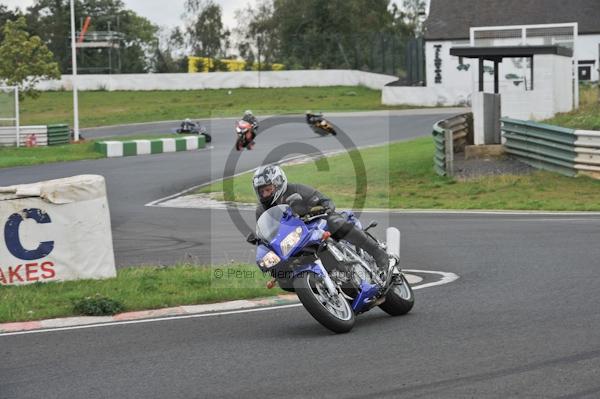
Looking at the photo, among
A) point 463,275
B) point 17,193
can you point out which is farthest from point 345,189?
point 17,193

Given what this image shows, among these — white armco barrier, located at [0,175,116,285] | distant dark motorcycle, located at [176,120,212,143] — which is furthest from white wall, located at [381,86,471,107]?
white armco barrier, located at [0,175,116,285]

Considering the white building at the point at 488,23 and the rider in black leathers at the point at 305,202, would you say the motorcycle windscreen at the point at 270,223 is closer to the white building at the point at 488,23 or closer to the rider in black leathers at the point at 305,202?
the rider in black leathers at the point at 305,202

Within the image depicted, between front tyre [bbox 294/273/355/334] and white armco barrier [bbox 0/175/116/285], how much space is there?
12.5ft

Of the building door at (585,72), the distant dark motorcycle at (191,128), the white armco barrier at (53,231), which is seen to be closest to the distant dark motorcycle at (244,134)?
the distant dark motorcycle at (191,128)

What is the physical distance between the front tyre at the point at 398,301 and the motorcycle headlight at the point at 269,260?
138 centimetres

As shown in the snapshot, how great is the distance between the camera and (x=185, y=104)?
58.6m

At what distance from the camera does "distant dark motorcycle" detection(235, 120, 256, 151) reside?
107 ft

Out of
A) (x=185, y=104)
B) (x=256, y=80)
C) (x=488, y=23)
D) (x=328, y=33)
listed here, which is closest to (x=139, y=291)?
(x=185, y=104)

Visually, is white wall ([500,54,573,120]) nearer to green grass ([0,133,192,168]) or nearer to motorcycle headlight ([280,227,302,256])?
green grass ([0,133,192,168])

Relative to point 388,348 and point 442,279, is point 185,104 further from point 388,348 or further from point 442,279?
point 388,348

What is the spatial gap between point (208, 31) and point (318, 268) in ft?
268

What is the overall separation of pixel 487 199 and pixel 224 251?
8657 mm

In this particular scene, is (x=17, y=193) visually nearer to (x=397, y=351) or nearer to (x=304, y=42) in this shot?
(x=397, y=351)

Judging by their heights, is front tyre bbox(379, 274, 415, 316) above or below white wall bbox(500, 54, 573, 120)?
below
